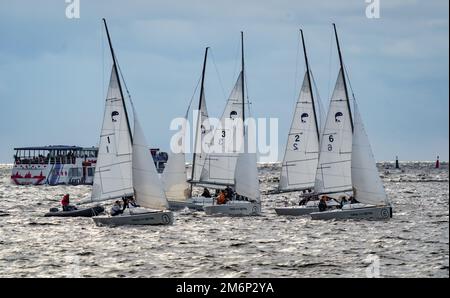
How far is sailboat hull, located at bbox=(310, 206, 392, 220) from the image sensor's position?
4747 cm

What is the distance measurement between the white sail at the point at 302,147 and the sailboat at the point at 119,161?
12891 mm

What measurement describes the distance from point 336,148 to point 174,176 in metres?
12.6

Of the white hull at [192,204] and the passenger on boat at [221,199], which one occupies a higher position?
the passenger on boat at [221,199]

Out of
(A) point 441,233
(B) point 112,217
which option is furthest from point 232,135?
(A) point 441,233

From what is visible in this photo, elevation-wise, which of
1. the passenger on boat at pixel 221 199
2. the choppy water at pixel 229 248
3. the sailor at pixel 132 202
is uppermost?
the sailor at pixel 132 202

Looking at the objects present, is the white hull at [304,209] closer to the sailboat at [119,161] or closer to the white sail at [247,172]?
the white sail at [247,172]

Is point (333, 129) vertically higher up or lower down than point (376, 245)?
higher up

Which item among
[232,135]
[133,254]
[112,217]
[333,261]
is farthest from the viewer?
[232,135]

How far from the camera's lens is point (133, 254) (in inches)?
1388

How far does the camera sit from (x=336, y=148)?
167 ft

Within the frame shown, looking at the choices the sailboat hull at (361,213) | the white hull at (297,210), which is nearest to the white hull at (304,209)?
the white hull at (297,210)

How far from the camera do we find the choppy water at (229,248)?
30531mm
